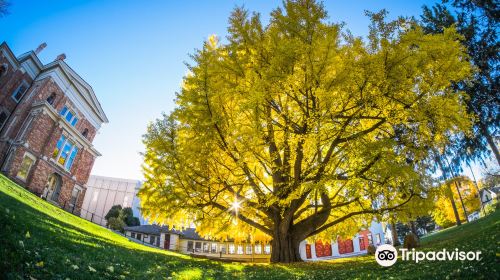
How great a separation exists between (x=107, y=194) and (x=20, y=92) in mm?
42870

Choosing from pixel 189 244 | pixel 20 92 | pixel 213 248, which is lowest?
pixel 213 248

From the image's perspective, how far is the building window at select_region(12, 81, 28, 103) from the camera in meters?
24.5

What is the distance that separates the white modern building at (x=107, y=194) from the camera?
61.3 m

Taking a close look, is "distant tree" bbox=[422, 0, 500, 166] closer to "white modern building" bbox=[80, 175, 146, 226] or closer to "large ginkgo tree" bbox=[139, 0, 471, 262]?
"large ginkgo tree" bbox=[139, 0, 471, 262]

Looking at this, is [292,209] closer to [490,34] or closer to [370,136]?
[370,136]

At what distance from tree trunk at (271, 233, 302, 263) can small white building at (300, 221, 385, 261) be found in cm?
3289

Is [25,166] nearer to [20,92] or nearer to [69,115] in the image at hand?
[69,115]

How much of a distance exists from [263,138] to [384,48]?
5137 mm

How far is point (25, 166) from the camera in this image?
74.0 feet

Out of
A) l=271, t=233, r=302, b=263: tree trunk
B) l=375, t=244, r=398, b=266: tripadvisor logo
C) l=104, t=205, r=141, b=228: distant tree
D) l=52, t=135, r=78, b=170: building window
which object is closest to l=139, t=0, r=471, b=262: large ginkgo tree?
l=271, t=233, r=302, b=263: tree trunk

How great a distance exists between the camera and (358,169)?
10.0 metres

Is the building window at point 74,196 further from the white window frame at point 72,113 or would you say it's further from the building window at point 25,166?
the white window frame at point 72,113

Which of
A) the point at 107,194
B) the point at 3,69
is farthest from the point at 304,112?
the point at 107,194

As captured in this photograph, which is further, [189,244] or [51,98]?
[189,244]
